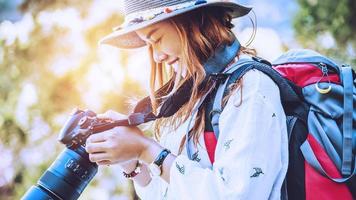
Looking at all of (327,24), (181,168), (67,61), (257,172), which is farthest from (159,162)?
(327,24)

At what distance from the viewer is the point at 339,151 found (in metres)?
0.86

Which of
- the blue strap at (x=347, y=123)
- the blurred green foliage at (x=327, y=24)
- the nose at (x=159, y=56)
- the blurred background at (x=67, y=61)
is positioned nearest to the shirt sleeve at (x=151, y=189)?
the nose at (x=159, y=56)

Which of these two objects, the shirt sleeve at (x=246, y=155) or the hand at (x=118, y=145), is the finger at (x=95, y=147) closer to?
the hand at (x=118, y=145)

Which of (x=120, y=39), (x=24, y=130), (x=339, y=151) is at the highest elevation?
(x=120, y=39)

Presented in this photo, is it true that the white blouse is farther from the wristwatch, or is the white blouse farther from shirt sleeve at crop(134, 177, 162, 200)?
shirt sleeve at crop(134, 177, 162, 200)

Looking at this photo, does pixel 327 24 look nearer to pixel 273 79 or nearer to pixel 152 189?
pixel 152 189

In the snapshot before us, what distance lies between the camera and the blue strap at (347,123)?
0.85 meters

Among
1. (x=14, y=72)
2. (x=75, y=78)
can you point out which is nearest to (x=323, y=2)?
(x=75, y=78)

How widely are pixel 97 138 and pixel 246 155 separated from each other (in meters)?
0.23

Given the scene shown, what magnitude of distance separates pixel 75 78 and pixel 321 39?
1.24m

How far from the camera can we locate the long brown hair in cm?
92

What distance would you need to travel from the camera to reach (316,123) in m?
0.86

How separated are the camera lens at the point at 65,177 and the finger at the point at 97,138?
0.05 metres

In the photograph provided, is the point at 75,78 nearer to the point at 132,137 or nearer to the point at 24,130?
the point at 24,130
